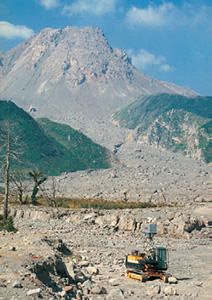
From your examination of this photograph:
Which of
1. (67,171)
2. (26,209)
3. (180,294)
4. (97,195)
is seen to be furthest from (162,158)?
(180,294)

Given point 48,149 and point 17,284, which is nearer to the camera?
point 17,284

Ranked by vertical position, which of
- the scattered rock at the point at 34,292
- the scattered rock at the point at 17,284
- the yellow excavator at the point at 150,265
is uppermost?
the scattered rock at the point at 17,284

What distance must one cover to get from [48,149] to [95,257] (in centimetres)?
9899

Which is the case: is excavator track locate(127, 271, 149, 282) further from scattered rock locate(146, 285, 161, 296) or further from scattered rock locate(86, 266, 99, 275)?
scattered rock locate(86, 266, 99, 275)

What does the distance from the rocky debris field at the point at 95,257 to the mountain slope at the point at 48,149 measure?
202ft

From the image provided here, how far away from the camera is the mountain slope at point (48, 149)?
10638 centimetres

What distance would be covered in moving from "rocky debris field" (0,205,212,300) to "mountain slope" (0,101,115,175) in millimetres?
61636

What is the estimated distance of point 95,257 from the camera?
20.1 meters

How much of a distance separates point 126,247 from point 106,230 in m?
5.93

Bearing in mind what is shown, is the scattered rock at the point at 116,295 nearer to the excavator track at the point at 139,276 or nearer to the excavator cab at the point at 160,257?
the excavator track at the point at 139,276

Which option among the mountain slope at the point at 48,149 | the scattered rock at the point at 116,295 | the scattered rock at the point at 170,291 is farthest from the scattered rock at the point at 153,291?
the mountain slope at the point at 48,149

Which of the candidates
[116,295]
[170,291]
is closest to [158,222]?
[170,291]

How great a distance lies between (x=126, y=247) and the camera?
77.6ft

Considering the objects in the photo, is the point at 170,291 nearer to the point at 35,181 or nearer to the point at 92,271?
the point at 92,271
